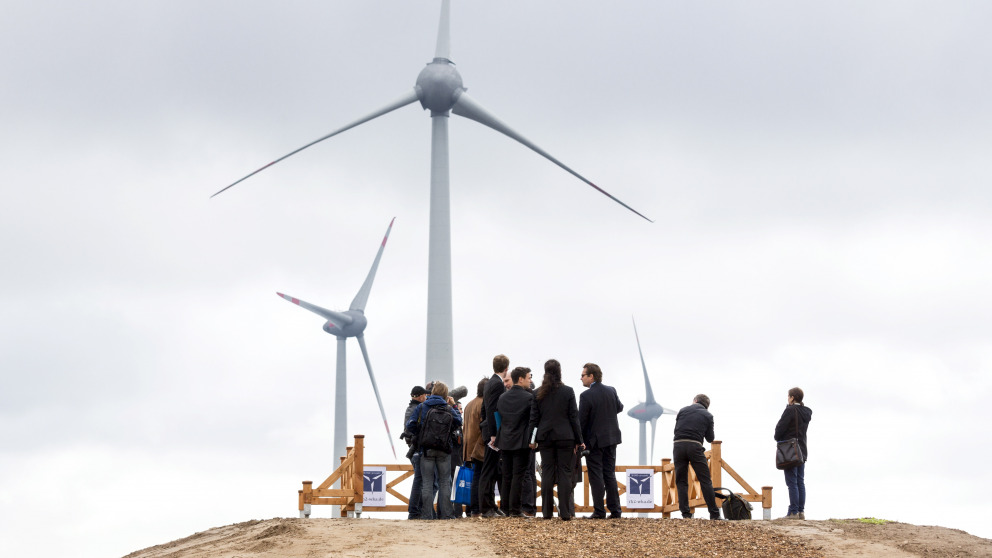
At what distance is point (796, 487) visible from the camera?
20.2 m

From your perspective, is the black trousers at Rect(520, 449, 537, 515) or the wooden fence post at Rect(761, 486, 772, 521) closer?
the black trousers at Rect(520, 449, 537, 515)

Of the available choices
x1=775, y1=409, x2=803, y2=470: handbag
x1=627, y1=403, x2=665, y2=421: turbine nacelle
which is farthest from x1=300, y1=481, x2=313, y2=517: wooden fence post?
x1=627, y1=403, x2=665, y2=421: turbine nacelle

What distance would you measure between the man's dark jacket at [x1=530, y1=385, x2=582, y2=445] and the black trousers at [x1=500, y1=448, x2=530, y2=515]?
1.71 ft

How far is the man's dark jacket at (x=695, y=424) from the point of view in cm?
1895

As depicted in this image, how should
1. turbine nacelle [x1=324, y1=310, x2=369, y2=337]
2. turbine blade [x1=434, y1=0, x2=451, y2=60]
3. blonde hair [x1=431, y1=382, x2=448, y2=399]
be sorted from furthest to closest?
turbine nacelle [x1=324, y1=310, x2=369, y2=337] → turbine blade [x1=434, y1=0, x2=451, y2=60] → blonde hair [x1=431, y1=382, x2=448, y2=399]

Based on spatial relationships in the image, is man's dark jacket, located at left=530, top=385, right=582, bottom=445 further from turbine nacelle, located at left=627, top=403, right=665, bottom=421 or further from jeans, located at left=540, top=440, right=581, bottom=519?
turbine nacelle, located at left=627, top=403, right=665, bottom=421

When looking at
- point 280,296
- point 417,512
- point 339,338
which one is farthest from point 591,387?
point 339,338

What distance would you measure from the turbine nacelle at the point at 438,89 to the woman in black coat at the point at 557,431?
31.6 meters

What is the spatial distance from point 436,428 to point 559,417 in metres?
1.88

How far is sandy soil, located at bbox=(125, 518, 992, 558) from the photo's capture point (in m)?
15.8

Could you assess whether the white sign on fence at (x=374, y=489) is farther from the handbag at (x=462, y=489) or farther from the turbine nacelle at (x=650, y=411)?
the turbine nacelle at (x=650, y=411)

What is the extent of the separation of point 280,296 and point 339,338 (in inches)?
227

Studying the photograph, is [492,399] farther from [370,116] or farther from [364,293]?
[364,293]

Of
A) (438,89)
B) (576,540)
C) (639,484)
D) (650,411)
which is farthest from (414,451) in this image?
(650,411)
